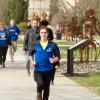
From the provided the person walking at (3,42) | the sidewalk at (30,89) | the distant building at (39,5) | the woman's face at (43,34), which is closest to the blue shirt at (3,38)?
the person walking at (3,42)

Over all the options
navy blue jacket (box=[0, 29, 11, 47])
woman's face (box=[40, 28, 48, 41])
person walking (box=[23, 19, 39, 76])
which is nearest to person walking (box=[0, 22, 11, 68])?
navy blue jacket (box=[0, 29, 11, 47])

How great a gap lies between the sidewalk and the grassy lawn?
26 cm

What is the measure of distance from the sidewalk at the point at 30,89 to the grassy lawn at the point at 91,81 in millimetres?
255

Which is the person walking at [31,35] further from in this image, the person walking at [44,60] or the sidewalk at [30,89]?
the person walking at [44,60]

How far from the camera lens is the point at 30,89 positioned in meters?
14.5

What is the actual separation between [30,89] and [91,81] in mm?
2749

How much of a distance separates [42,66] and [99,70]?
31.1 ft

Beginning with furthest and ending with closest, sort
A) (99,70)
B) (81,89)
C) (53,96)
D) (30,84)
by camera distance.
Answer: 1. (99,70)
2. (30,84)
3. (81,89)
4. (53,96)

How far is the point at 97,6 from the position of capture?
45.0m

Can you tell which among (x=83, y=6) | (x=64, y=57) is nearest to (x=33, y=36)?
(x=64, y=57)

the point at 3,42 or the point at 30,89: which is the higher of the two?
the point at 3,42

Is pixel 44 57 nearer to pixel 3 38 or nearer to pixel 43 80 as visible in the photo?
pixel 43 80

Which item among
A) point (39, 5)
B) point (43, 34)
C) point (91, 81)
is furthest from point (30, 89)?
point (39, 5)

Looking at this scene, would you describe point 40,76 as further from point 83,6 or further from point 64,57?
point 83,6
